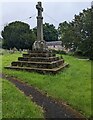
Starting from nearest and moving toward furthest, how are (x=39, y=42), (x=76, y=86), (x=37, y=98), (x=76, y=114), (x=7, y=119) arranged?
(x=7, y=119) < (x=76, y=114) < (x=37, y=98) < (x=76, y=86) < (x=39, y=42)

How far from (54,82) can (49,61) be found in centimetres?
595

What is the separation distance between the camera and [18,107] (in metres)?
10.3

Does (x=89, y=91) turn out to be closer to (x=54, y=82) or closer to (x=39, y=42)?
(x=54, y=82)

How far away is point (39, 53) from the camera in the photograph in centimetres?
2388

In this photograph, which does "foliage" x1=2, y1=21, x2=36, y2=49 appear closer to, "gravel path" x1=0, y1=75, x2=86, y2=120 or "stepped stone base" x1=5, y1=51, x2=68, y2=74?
"stepped stone base" x1=5, y1=51, x2=68, y2=74

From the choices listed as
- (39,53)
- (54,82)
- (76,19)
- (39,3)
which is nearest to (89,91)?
(54,82)

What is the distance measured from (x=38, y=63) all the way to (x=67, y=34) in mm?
39916

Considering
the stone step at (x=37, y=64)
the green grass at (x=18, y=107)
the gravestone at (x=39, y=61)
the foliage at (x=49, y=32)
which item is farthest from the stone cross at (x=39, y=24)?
the foliage at (x=49, y=32)

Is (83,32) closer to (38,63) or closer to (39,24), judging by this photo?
(39,24)

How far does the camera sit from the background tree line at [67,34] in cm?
5028

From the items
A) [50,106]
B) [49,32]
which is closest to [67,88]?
[50,106]

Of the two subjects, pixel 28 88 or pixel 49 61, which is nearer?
pixel 28 88

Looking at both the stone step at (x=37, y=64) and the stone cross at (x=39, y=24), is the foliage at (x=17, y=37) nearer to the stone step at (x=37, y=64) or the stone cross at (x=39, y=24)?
the stone cross at (x=39, y=24)

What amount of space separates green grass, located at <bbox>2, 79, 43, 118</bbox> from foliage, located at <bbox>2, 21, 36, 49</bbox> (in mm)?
60831
